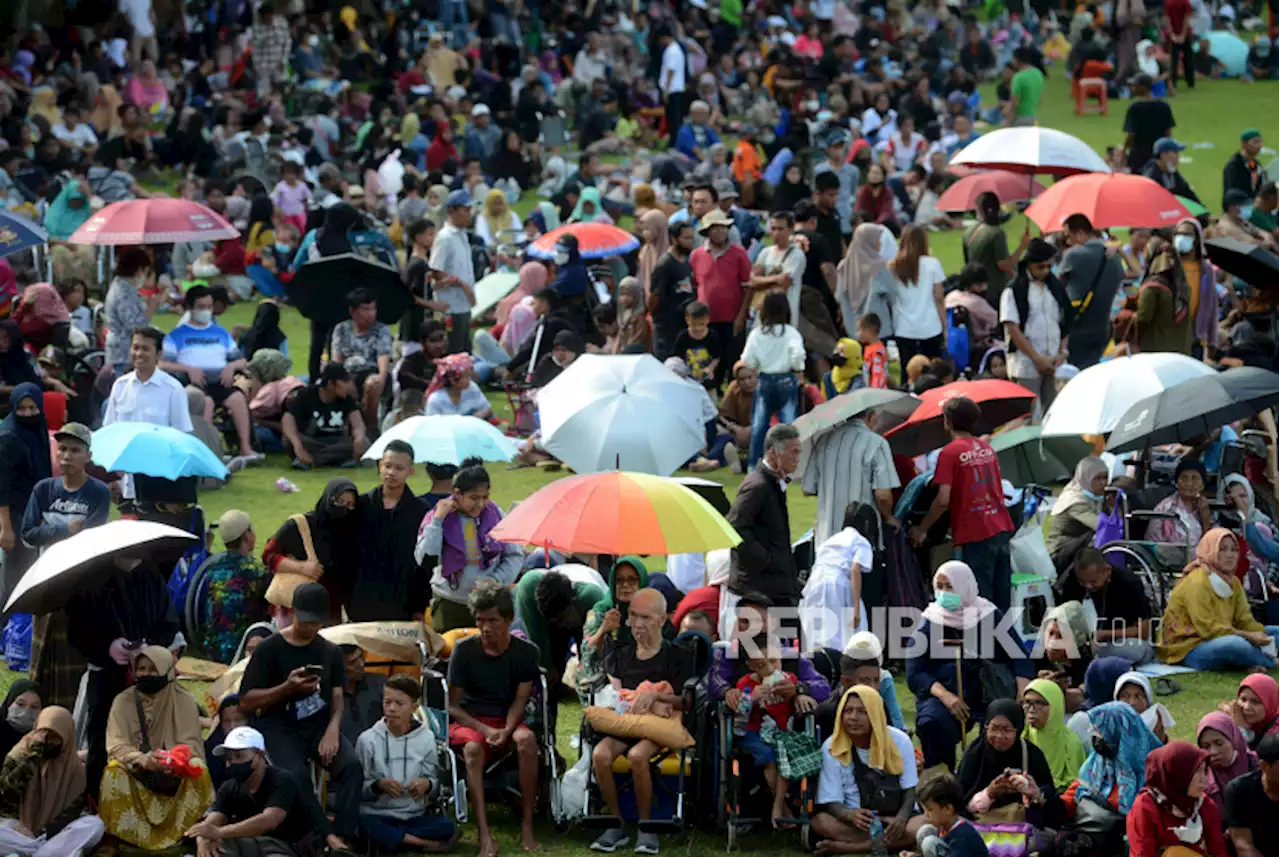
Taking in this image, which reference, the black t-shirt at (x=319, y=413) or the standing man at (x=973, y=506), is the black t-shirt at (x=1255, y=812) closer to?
the standing man at (x=973, y=506)

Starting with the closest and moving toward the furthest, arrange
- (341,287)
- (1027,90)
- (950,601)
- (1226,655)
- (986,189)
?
(950,601) < (1226,655) < (341,287) < (986,189) < (1027,90)

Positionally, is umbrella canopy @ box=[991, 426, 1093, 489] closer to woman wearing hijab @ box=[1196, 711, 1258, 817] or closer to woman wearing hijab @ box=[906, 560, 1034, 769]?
woman wearing hijab @ box=[906, 560, 1034, 769]

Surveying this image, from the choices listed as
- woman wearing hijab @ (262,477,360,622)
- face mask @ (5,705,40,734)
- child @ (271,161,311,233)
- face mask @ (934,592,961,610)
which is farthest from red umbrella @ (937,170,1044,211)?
face mask @ (5,705,40,734)

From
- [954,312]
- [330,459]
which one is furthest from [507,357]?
[954,312]

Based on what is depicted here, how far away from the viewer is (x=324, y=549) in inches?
438

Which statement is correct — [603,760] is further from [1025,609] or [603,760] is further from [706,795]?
[1025,609]

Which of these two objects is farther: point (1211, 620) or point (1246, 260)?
point (1246, 260)

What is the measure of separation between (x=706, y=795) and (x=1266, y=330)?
8.93 metres

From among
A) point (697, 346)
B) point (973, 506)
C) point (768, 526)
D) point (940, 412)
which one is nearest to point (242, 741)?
point (768, 526)

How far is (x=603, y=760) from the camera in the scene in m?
9.62

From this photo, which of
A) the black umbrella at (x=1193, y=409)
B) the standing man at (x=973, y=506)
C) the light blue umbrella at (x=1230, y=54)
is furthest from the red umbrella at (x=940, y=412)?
the light blue umbrella at (x=1230, y=54)

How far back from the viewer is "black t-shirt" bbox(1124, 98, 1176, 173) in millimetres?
24406

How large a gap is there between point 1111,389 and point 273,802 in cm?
644

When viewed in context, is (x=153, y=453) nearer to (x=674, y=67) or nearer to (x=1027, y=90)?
(x=674, y=67)
